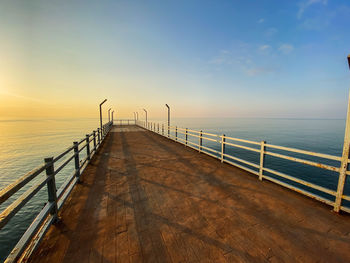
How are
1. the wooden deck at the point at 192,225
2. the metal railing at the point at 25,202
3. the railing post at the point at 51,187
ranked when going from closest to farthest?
the metal railing at the point at 25,202 < the wooden deck at the point at 192,225 < the railing post at the point at 51,187

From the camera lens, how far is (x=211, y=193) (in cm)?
421

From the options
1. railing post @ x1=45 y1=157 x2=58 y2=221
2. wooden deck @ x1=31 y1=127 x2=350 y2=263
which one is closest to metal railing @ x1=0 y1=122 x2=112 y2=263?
railing post @ x1=45 y1=157 x2=58 y2=221

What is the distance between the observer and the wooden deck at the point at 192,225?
2.32 meters

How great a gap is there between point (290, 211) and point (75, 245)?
4312 millimetres

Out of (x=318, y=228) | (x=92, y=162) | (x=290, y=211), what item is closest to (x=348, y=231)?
(x=318, y=228)

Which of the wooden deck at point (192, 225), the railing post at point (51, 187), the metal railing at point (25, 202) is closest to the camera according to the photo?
the metal railing at point (25, 202)

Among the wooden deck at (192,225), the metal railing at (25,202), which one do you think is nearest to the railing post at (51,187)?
the metal railing at (25,202)

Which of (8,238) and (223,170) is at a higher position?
(223,170)

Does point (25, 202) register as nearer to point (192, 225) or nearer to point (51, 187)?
point (51, 187)

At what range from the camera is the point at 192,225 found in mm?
2924

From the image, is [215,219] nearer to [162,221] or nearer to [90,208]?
[162,221]

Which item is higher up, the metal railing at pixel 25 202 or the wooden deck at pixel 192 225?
the metal railing at pixel 25 202

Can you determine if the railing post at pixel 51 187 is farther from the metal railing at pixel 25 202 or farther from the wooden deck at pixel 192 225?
the wooden deck at pixel 192 225

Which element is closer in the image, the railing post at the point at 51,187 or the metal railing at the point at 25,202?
the metal railing at the point at 25,202
